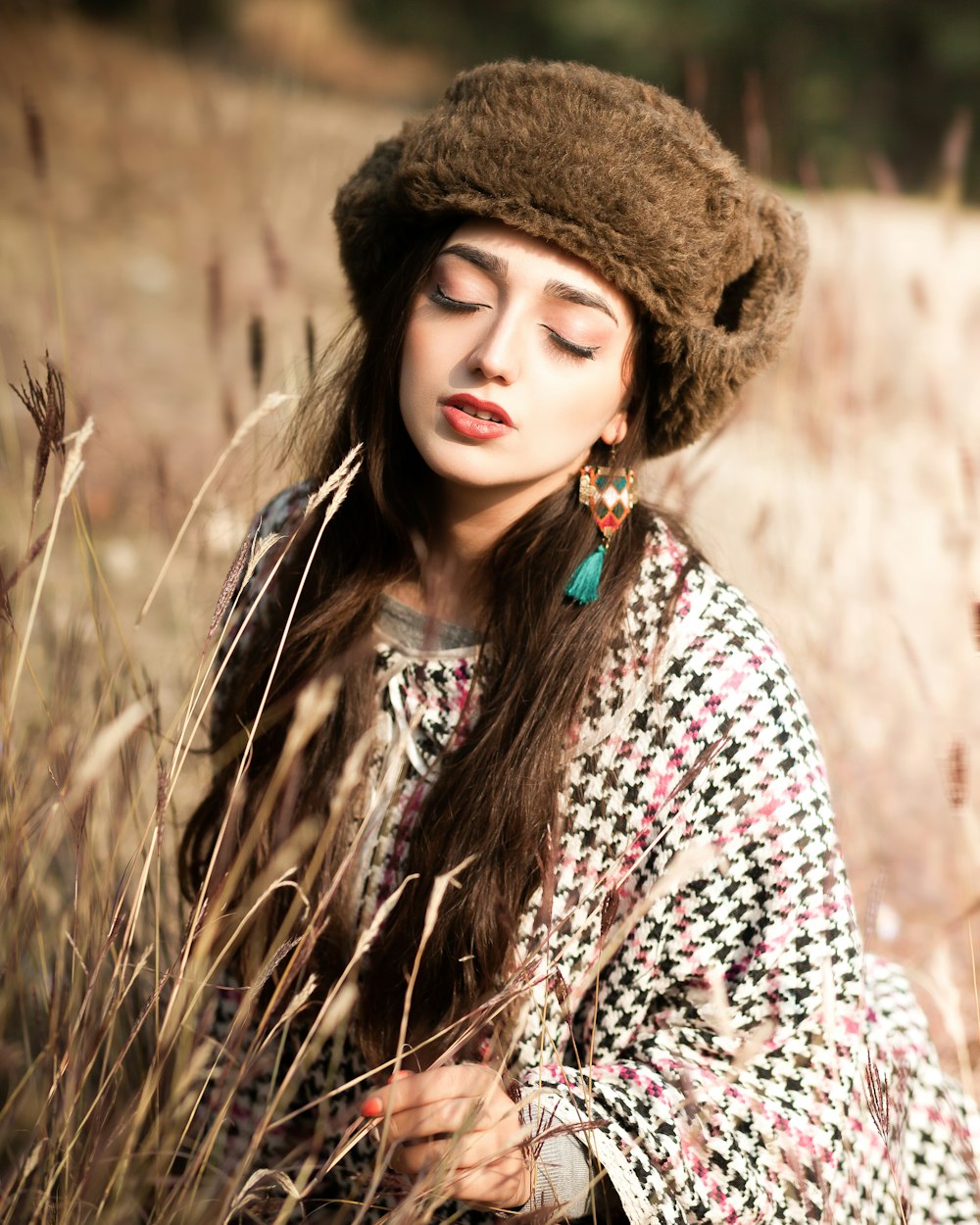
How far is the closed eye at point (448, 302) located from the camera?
1.56m

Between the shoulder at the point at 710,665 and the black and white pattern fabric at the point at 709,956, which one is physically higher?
the shoulder at the point at 710,665

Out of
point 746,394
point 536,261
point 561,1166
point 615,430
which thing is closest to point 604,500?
point 615,430

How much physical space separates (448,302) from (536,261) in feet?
0.42

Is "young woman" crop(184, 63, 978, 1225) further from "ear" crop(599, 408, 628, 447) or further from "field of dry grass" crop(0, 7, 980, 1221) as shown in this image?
"field of dry grass" crop(0, 7, 980, 1221)

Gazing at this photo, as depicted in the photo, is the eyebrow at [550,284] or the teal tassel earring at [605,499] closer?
the eyebrow at [550,284]

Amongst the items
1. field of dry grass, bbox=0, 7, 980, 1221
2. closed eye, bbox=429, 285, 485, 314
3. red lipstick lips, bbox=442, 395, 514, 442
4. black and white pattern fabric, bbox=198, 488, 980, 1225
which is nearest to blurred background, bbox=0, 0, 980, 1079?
field of dry grass, bbox=0, 7, 980, 1221

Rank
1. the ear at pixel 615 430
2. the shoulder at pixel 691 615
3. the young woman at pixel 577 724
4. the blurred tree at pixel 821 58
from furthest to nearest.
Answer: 1. the blurred tree at pixel 821 58
2. the ear at pixel 615 430
3. the shoulder at pixel 691 615
4. the young woman at pixel 577 724

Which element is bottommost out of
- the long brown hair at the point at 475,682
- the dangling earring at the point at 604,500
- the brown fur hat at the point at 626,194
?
the long brown hair at the point at 475,682

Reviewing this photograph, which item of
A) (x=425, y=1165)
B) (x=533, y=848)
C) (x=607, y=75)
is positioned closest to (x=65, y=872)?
(x=533, y=848)

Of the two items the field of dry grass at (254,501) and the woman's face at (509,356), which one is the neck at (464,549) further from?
the field of dry grass at (254,501)

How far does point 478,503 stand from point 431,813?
441 millimetres

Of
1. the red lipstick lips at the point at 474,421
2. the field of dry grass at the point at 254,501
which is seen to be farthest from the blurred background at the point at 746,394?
the red lipstick lips at the point at 474,421

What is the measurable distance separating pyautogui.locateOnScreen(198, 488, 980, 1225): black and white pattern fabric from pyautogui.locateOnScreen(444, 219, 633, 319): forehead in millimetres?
379

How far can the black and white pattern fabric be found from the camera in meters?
1.43
